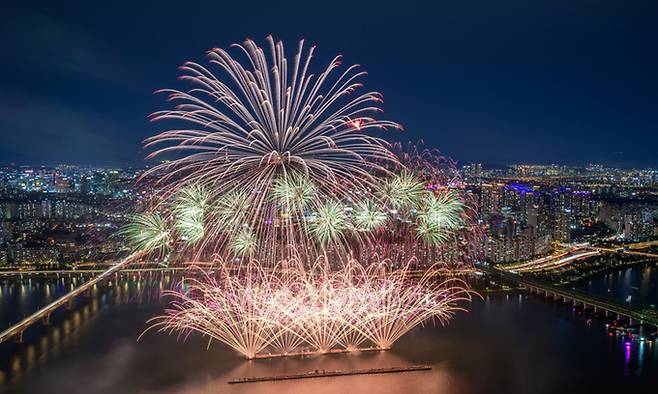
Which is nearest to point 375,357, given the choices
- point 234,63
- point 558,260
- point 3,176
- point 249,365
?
point 249,365

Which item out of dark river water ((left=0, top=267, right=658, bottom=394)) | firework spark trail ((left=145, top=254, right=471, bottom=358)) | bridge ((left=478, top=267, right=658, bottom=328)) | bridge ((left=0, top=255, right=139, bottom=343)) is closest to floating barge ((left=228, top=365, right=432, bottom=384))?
dark river water ((left=0, top=267, right=658, bottom=394))

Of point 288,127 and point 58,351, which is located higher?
point 288,127

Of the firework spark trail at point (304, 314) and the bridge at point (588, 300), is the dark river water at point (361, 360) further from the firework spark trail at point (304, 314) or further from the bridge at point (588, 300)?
the bridge at point (588, 300)

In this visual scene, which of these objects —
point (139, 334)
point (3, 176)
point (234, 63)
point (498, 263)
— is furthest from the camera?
point (3, 176)

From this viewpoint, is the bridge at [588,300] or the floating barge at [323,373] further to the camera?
the bridge at [588,300]

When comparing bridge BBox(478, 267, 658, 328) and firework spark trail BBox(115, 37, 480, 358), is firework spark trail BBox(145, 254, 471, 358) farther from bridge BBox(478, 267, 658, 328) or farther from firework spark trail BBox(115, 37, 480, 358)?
bridge BBox(478, 267, 658, 328)

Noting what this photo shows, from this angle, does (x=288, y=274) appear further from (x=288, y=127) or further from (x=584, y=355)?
(x=584, y=355)

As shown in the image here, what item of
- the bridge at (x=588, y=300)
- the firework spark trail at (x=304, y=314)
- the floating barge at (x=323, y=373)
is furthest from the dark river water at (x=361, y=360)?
the bridge at (x=588, y=300)

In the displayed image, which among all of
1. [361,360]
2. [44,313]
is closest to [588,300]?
[361,360]
